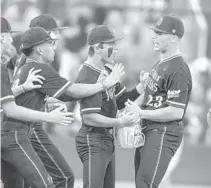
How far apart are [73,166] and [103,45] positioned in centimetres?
449

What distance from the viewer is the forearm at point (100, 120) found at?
657 centimetres

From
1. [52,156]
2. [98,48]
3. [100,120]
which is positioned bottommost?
[52,156]

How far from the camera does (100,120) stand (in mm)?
6566

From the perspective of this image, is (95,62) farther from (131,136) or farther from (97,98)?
(131,136)

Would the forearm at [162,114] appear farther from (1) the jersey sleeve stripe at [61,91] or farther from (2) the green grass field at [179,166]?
(2) the green grass field at [179,166]

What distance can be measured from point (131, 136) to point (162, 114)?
392 millimetres

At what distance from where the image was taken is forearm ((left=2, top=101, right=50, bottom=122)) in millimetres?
5984

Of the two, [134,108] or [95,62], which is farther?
[95,62]

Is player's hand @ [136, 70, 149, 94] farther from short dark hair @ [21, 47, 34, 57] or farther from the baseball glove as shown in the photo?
short dark hair @ [21, 47, 34, 57]

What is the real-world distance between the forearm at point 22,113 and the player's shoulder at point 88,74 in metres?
0.84

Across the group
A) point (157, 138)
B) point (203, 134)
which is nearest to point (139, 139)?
point (157, 138)

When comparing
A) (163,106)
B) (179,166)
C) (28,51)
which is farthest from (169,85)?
(179,166)

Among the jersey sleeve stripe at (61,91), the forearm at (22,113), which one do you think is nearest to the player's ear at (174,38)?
the jersey sleeve stripe at (61,91)

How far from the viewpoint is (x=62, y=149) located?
10797mm
